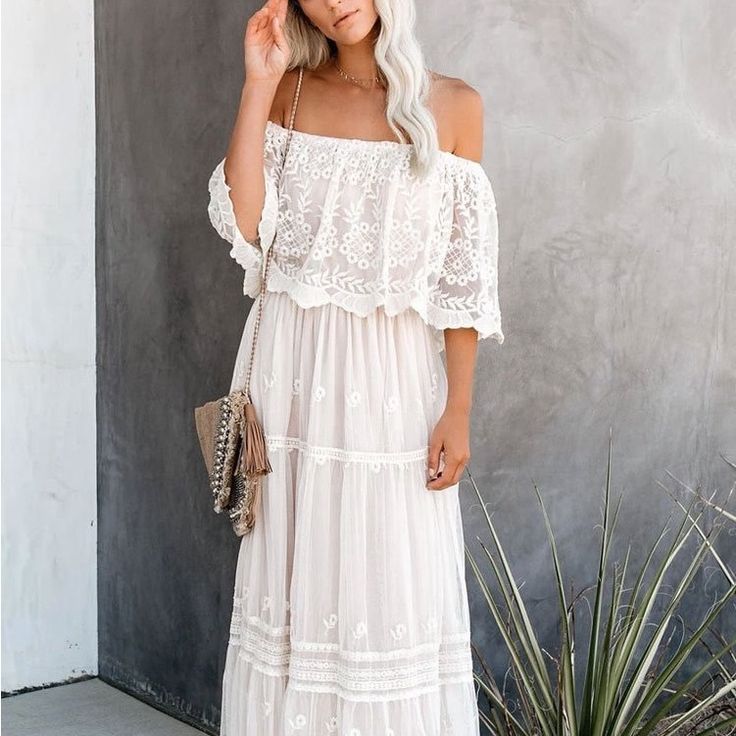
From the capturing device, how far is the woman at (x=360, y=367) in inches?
95.7

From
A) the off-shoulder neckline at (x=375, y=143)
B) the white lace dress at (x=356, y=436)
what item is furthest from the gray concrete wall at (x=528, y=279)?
the white lace dress at (x=356, y=436)

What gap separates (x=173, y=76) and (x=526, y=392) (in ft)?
4.97

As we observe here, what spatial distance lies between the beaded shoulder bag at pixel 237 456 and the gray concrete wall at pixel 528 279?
889 millimetres

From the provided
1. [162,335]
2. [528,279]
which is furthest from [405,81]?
[162,335]

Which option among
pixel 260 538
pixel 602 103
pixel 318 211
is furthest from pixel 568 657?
pixel 602 103

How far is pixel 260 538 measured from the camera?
100 inches

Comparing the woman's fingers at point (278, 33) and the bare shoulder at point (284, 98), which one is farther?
the bare shoulder at point (284, 98)

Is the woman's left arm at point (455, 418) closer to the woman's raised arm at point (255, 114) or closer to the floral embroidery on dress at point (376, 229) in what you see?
the floral embroidery on dress at point (376, 229)

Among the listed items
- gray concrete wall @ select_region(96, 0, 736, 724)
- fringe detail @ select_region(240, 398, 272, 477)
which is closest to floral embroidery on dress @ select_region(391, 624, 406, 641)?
fringe detail @ select_region(240, 398, 272, 477)

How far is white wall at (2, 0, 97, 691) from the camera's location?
12.6ft

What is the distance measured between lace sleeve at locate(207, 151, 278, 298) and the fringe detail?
0.37 metres

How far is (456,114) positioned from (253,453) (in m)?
0.87

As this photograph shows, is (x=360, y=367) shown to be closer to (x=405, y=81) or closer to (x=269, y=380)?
(x=269, y=380)

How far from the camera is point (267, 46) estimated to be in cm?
249
